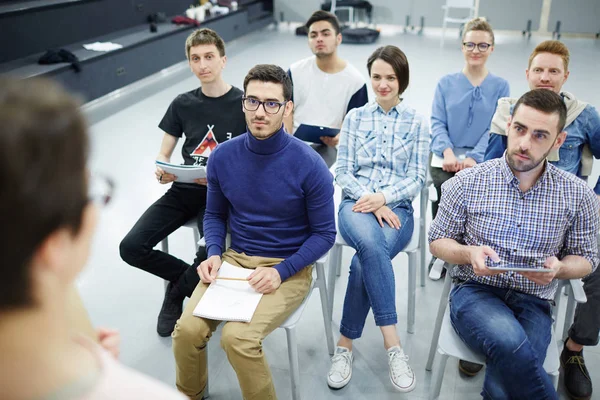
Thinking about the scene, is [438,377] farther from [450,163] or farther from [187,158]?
[187,158]

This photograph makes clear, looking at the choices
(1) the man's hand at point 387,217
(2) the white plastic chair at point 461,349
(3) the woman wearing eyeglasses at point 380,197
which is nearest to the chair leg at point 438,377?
(2) the white plastic chair at point 461,349

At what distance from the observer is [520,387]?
5.22ft

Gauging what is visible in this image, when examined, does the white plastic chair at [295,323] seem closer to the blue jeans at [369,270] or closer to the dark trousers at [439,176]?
the blue jeans at [369,270]

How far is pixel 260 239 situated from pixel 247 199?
0.56 feet

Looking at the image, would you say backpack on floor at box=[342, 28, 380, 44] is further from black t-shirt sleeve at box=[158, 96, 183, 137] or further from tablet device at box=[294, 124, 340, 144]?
black t-shirt sleeve at box=[158, 96, 183, 137]

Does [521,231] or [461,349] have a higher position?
[521,231]

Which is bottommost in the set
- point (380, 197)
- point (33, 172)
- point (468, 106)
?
point (380, 197)

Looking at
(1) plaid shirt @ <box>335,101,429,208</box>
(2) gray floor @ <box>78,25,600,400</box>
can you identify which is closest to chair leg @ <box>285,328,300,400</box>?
(2) gray floor @ <box>78,25,600,400</box>

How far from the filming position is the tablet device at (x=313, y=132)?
2795 mm

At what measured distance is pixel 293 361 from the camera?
1.87m

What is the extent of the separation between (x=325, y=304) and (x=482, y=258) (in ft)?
2.23

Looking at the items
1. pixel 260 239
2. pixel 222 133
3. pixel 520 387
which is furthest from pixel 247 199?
pixel 520 387

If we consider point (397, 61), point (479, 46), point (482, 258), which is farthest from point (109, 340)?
point (479, 46)

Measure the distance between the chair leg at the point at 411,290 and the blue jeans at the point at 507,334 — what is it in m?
0.41
